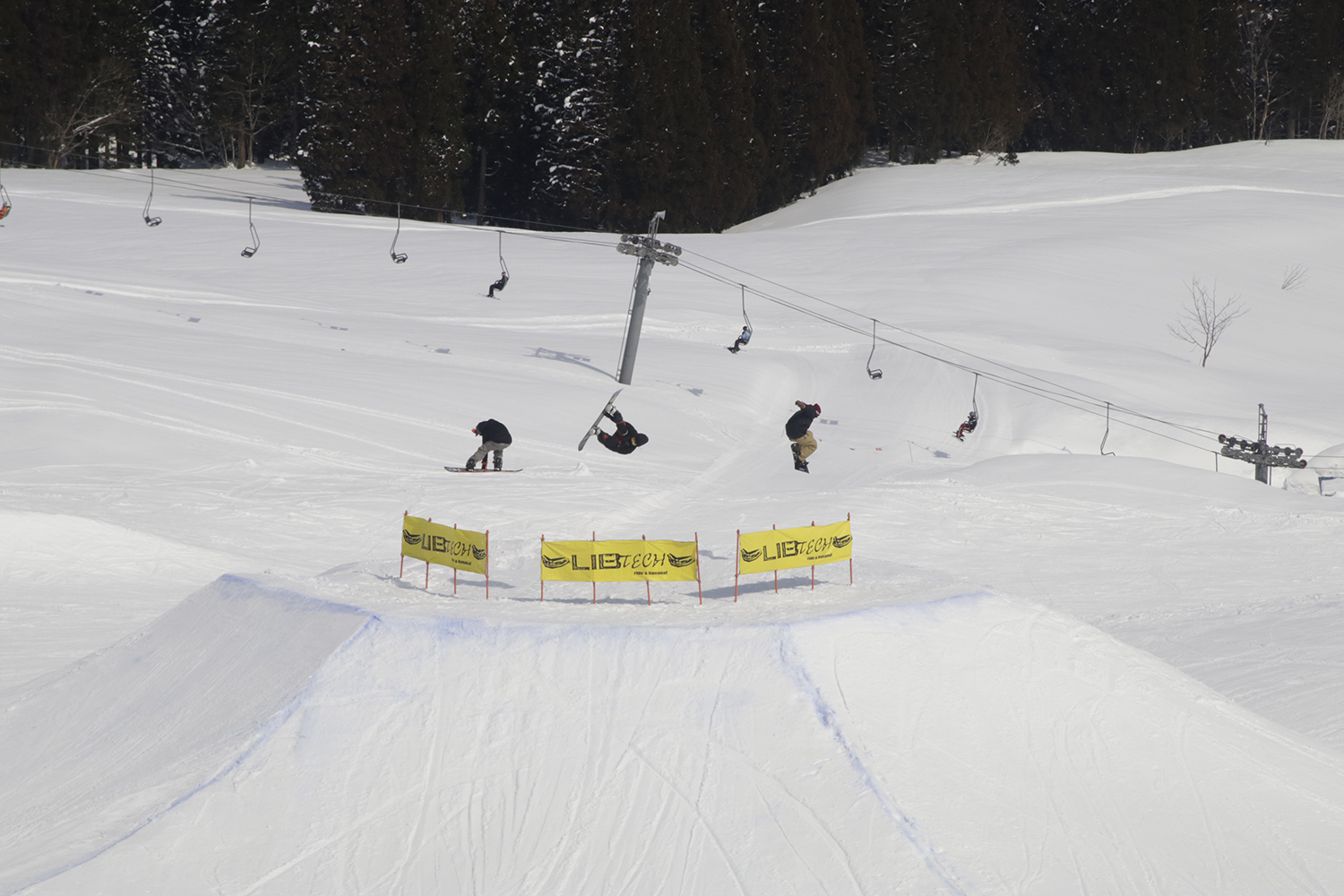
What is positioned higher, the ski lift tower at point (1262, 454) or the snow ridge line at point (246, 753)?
the ski lift tower at point (1262, 454)

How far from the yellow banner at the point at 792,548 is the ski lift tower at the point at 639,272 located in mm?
14816

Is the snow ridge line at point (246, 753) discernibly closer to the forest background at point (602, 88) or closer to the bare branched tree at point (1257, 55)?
the forest background at point (602, 88)

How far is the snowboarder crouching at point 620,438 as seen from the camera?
20656 millimetres

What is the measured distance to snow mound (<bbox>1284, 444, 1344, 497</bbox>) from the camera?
2277 cm

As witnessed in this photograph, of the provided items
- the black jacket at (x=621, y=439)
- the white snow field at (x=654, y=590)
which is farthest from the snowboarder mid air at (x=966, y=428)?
the black jacket at (x=621, y=439)

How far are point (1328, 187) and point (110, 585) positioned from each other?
48692mm

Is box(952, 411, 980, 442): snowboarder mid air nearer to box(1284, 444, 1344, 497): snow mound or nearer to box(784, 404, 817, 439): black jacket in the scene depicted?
box(784, 404, 817, 439): black jacket

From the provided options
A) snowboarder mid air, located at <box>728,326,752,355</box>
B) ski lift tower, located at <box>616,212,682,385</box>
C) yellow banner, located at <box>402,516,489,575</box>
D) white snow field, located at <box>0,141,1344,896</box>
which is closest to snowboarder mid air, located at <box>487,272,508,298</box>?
white snow field, located at <box>0,141,1344,896</box>

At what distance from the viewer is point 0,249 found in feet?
104

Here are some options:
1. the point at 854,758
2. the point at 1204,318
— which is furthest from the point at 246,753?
the point at 1204,318

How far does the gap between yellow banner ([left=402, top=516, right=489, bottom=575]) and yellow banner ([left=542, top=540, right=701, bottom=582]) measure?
2.41 feet

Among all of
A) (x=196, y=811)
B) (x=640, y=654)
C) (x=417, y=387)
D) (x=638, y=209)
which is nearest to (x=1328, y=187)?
(x=638, y=209)

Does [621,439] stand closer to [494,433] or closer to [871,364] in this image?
[494,433]

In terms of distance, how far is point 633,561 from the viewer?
36.3 feet
